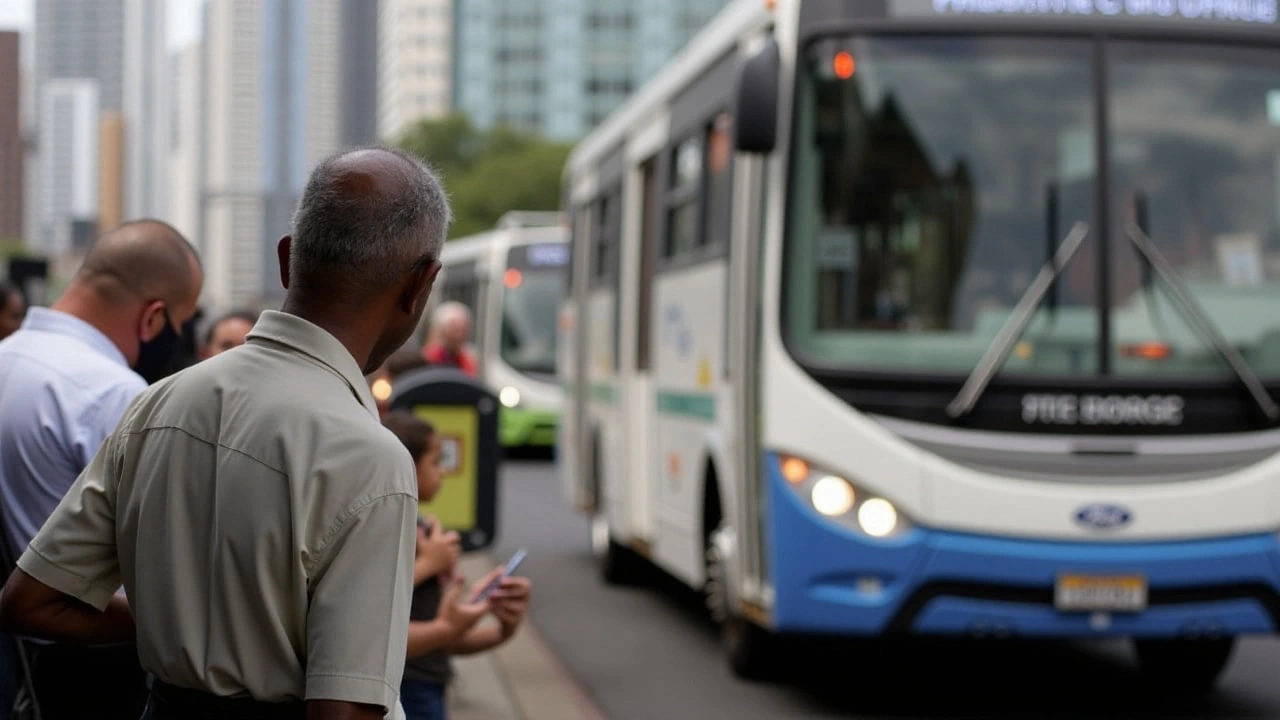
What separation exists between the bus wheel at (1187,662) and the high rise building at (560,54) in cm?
12399

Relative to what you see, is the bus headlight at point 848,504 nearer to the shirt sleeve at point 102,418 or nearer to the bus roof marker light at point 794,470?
the bus roof marker light at point 794,470

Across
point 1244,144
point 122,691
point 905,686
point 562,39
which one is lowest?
point 905,686

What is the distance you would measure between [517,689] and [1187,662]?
306 centimetres

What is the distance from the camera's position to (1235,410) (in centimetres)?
834

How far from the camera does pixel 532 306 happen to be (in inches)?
1163

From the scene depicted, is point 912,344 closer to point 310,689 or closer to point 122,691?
point 122,691

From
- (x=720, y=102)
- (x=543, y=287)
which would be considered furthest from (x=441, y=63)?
(x=720, y=102)

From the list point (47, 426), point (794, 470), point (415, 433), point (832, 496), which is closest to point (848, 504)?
point (832, 496)

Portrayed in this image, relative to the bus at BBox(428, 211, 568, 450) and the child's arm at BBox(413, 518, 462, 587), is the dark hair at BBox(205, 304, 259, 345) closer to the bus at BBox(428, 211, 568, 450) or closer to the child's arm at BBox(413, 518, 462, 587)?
the child's arm at BBox(413, 518, 462, 587)

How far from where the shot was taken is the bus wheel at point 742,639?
948 centimetres

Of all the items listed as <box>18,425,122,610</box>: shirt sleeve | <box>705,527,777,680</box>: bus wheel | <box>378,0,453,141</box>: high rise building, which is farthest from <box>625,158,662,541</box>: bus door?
<box>378,0,453,141</box>: high rise building

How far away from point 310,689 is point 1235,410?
6.49m

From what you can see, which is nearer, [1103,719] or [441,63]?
[1103,719]

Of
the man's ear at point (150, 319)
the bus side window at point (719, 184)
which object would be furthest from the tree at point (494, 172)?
the man's ear at point (150, 319)
